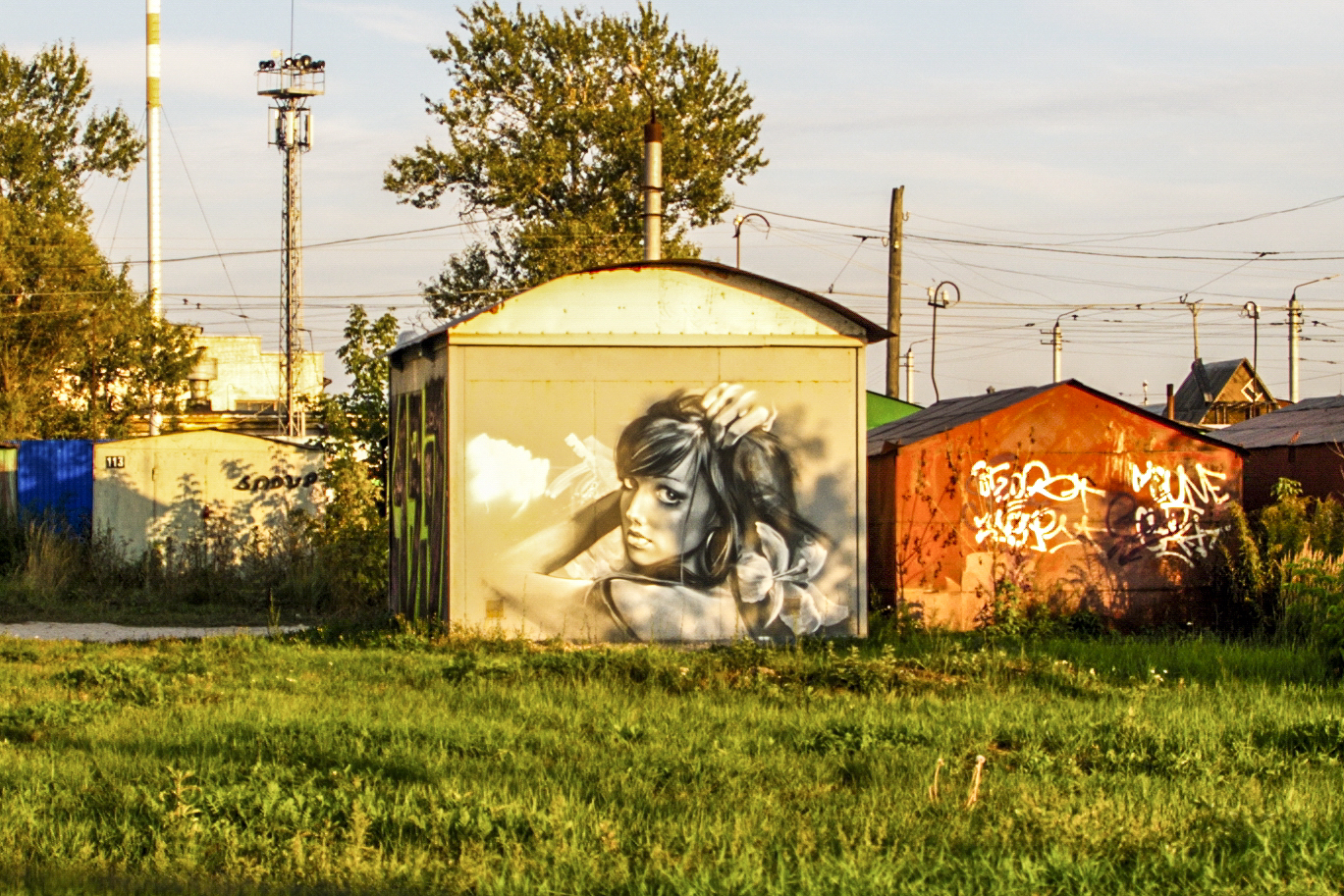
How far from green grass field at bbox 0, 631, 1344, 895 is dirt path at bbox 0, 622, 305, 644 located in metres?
3.65

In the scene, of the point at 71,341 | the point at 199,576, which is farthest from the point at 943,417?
the point at 71,341

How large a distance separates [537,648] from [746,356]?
130 inches

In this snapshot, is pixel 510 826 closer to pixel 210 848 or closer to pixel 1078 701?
pixel 210 848

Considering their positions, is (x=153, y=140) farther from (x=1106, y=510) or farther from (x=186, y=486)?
(x=1106, y=510)

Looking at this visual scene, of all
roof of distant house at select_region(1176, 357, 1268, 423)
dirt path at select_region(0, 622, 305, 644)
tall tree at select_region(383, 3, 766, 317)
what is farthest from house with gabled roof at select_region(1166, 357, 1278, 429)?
dirt path at select_region(0, 622, 305, 644)

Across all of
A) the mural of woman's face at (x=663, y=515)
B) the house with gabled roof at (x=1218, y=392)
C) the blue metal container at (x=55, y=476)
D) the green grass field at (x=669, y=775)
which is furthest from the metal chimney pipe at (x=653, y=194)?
the house with gabled roof at (x=1218, y=392)

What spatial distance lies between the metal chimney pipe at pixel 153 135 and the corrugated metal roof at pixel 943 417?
83.6ft

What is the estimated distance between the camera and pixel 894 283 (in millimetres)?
Result: 27484

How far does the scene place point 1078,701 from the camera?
9.43 metres

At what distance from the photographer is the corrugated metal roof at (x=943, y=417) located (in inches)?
554

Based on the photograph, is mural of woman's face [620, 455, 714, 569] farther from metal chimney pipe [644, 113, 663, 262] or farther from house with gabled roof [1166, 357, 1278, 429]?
house with gabled roof [1166, 357, 1278, 429]

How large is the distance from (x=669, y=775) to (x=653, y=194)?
10.8 meters

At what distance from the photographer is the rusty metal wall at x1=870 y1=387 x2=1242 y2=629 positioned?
45.0ft

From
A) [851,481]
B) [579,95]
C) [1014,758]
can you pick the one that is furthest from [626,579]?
[579,95]
